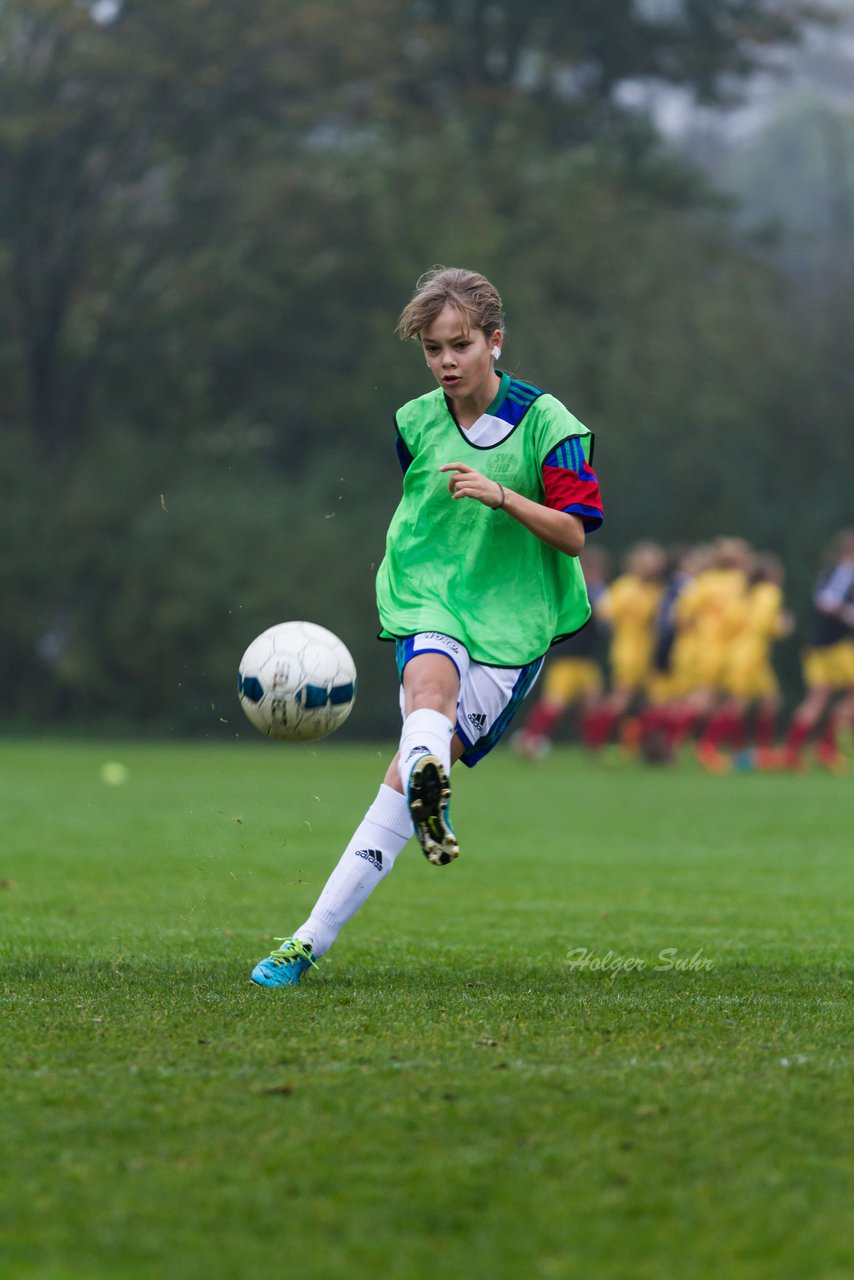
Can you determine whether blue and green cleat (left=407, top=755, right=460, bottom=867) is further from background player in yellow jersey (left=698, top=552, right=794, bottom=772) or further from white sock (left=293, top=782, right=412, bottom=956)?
background player in yellow jersey (left=698, top=552, right=794, bottom=772)

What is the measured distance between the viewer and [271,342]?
1242 inches

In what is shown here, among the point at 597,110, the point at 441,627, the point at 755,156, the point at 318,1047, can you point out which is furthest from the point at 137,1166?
the point at 755,156

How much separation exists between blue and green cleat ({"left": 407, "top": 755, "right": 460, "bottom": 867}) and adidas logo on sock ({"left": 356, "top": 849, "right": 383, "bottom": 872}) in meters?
0.60

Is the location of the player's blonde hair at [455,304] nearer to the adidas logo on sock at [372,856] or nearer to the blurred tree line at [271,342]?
the adidas logo on sock at [372,856]

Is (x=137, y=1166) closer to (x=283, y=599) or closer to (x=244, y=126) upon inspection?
(x=283, y=599)

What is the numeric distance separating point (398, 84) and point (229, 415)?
6880 mm

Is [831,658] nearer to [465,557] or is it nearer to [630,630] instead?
[630,630]

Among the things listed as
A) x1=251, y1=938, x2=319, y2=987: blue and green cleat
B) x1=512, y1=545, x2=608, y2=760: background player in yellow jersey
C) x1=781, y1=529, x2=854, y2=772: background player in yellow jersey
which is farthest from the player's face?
x1=512, y1=545, x2=608, y2=760: background player in yellow jersey

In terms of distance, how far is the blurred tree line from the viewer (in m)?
28.5

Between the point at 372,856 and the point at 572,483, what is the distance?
1297 millimetres

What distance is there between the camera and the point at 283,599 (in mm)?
28188

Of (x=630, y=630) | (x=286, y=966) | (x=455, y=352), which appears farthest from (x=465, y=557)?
(x=630, y=630)

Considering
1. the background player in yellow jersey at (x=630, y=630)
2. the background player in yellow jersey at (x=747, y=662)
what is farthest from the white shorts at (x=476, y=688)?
the background player in yellow jersey at (x=630, y=630)

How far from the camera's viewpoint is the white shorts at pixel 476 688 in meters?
5.72
